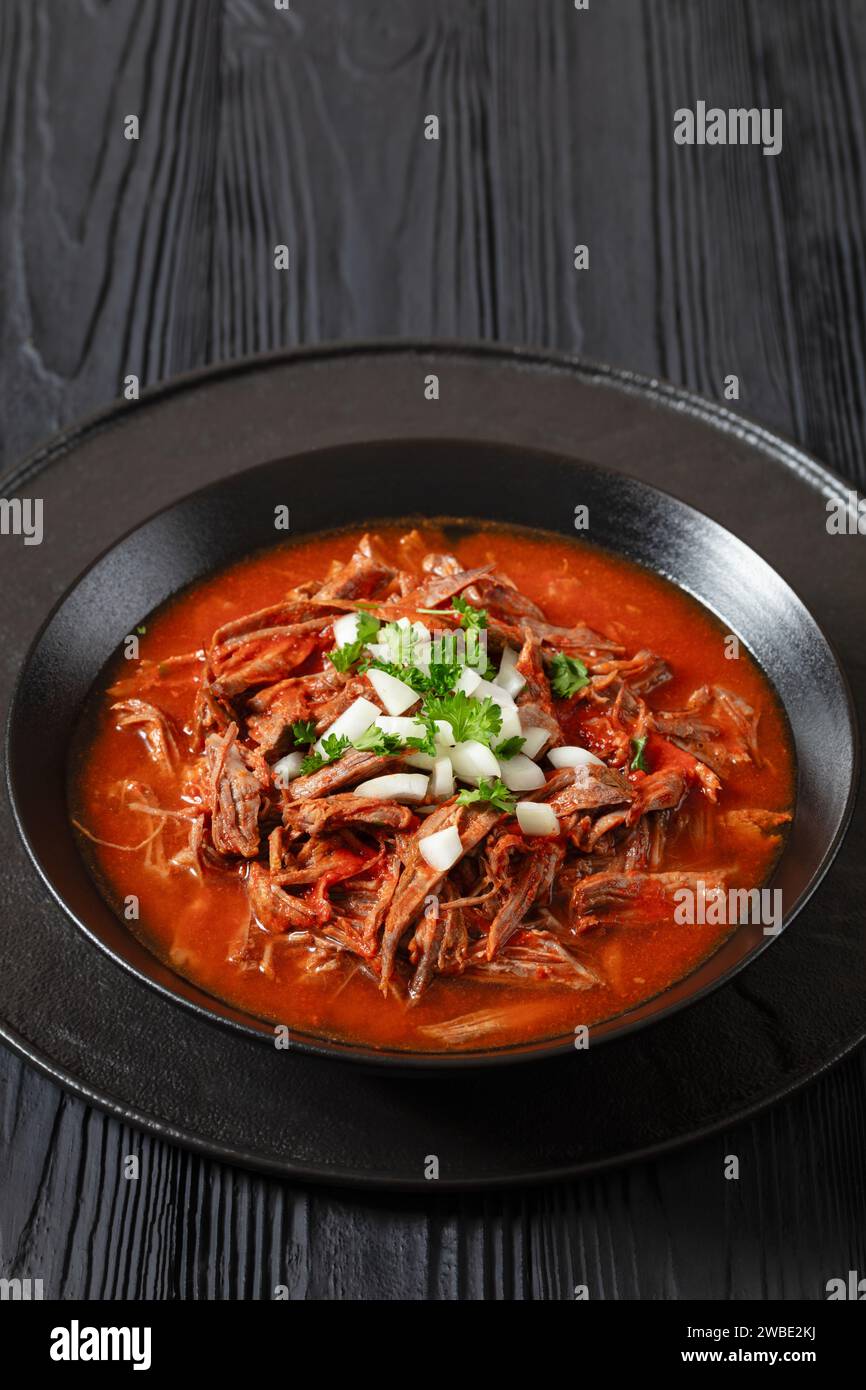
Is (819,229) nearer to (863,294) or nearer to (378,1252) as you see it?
(863,294)

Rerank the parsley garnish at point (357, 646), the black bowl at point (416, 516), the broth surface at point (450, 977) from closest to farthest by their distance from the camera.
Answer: the broth surface at point (450, 977) < the black bowl at point (416, 516) < the parsley garnish at point (357, 646)

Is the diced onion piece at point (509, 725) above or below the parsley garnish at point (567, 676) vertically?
below

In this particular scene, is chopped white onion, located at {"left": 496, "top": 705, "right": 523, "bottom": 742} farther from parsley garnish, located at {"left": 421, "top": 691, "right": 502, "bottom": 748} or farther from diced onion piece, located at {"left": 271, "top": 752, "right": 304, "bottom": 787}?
diced onion piece, located at {"left": 271, "top": 752, "right": 304, "bottom": 787}

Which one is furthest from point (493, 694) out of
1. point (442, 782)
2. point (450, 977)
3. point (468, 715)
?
point (450, 977)

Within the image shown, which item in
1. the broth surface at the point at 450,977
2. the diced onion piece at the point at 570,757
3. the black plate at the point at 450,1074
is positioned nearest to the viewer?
the black plate at the point at 450,1074

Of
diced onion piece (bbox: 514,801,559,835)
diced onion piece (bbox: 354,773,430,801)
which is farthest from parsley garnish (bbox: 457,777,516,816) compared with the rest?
diced onion piece (bbox: 354,773,430,801)

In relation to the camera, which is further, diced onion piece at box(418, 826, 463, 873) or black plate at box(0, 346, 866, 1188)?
diced onion piece at box(418, 826, 463, 873)

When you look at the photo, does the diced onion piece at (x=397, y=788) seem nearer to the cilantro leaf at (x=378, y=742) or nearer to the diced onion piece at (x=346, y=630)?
the cilantro leaf at (x=378, y=742)

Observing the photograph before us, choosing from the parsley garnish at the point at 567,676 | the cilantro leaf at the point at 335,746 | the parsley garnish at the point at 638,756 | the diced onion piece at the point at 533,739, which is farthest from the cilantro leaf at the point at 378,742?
the parsley garnish at the point at 638,756
